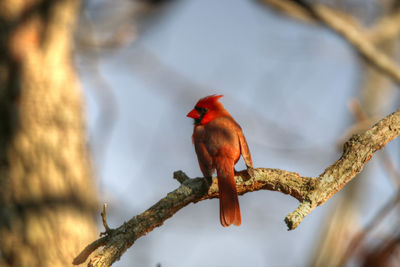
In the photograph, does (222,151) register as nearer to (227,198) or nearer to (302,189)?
(227,198)

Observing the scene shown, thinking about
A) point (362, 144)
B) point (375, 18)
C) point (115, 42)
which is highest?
point (375, 18)

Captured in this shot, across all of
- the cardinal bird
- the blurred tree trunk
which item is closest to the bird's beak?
the cardinal bird

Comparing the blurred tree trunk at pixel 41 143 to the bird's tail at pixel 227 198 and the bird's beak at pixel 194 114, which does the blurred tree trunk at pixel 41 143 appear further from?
the bird's tail at pixel 227 198

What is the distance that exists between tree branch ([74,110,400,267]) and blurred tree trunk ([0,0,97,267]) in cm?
167

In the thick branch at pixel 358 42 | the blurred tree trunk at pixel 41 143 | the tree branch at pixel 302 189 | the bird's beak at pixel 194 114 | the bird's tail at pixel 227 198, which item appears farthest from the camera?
the thick branch at pixel 358 42

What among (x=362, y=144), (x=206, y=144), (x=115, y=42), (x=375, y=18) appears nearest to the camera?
(x=362, y=144)

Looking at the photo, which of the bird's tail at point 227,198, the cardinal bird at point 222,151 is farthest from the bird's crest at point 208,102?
the bird's tail at point 227,198

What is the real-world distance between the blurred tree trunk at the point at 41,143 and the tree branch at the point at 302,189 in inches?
65.7

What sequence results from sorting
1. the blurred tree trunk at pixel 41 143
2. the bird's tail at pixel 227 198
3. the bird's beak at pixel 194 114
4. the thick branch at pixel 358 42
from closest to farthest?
the bird's tail at pixel 227 198 < the bird's beak at pixel 194 114 < the blurred tree trunk at pixel 41 143 < the thick branch at pixel 358 42

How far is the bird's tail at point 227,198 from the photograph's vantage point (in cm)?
223

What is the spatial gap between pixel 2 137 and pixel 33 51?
738 millimetres

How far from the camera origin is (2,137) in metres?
3.50

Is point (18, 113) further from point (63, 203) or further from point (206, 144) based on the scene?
point (206, 144)

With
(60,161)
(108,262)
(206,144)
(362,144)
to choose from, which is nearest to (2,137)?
(60,161)
